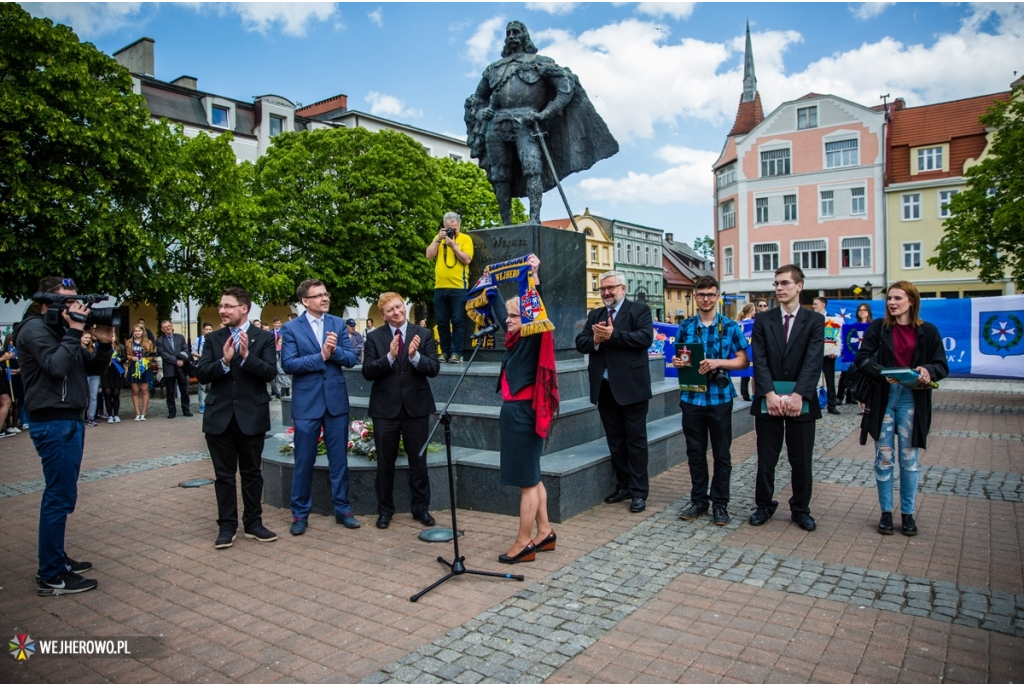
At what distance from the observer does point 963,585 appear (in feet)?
14.9

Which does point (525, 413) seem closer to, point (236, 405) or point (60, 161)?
point (236, 405)

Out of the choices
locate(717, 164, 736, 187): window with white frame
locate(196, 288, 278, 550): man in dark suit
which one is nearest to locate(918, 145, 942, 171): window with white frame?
locate(717, 164, 736, 187): window with white frame

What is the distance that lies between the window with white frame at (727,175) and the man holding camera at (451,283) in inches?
1688

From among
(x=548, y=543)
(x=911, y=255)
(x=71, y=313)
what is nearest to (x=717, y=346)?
(x=548, y=543)

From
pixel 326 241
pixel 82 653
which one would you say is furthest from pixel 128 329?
pixel 82 653

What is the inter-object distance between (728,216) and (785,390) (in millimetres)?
43931

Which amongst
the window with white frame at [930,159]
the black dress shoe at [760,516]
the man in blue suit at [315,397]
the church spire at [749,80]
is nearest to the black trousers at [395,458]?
the man in blue suit at [315,397]

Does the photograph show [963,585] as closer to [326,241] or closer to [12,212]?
[12,212]

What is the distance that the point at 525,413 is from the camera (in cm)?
500

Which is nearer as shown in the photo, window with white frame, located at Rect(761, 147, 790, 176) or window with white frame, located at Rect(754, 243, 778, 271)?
window with white frame, located at Rect(761, 147, 790, 176)

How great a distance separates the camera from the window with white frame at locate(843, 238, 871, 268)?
1615 inches

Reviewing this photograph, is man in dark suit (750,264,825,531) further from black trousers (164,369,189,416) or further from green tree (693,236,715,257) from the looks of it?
green tree (693,236,715,257)

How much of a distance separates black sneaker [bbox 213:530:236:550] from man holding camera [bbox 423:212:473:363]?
362 centimetres

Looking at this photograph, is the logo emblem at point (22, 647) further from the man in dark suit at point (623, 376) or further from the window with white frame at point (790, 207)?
the window with white frame at point (790, 207)
